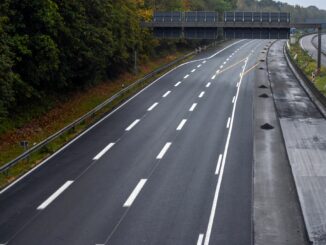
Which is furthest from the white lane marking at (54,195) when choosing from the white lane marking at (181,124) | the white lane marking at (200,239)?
the white lane marking at (181,124)

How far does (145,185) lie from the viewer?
21.7m

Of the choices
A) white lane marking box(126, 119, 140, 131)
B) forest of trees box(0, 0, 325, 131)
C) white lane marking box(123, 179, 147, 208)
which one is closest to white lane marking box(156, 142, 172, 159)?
white lane marking box(123, 179, 147, 208)

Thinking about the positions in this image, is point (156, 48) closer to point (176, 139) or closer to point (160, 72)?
point (160, 72)

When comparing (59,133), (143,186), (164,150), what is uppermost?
(59,133)

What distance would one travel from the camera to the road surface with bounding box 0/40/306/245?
17.1 m

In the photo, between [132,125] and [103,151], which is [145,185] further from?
[132,125]

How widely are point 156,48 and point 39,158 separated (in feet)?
155

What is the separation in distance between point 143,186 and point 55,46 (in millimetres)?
15060

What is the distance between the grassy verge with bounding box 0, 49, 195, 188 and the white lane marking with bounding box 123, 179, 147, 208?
234 inches

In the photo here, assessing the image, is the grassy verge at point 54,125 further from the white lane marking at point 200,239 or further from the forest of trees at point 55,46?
the white lane marking at point 200,239

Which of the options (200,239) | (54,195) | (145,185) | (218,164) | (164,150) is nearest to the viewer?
(200,239)

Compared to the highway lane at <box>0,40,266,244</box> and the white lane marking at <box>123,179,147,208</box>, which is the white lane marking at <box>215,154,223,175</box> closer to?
the highway lane at <box>0,40,266,244</box>

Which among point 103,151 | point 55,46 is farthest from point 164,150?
point 55,46

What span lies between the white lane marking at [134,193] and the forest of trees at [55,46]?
31.1 feet
